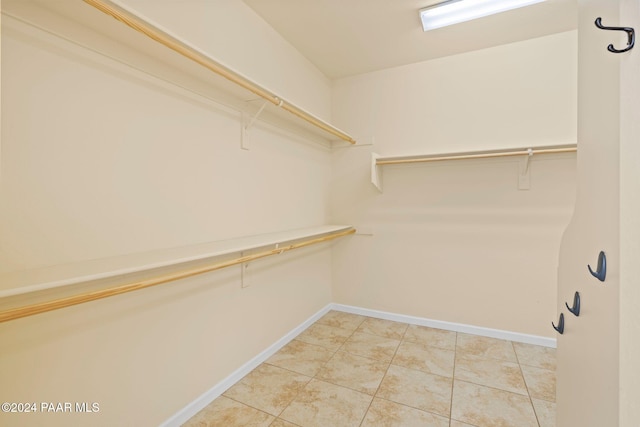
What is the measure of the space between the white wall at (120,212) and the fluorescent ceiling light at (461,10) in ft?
3.85

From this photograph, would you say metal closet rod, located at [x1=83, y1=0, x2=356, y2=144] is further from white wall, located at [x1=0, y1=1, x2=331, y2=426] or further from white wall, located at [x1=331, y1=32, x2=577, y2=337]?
white wall, located at [x1=331, y1=32, x2=577, y2=337]

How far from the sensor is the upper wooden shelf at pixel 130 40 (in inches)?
36.8

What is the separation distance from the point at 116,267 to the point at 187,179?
23.3 inches

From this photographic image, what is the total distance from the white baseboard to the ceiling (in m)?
2.36

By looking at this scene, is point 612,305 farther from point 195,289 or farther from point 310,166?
point 310,166

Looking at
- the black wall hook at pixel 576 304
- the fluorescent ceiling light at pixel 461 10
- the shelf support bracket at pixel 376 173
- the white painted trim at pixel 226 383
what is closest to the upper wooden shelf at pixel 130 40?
the shelf support bracket at pixel 376 173

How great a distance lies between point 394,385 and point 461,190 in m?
1.62

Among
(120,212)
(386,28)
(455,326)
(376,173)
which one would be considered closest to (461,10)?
(386,28)

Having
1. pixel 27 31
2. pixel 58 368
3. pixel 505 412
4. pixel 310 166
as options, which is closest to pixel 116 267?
pixel 58 368

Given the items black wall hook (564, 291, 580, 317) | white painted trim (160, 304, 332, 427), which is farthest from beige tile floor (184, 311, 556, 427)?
black wall hook (564, 291, 580, 317)

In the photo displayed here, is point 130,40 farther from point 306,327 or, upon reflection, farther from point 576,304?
point 306,327

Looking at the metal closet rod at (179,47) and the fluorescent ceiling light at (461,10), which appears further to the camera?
the fluorescent ceiling light at (461,10)

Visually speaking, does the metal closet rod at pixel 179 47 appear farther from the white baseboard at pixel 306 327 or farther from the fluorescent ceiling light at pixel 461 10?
the white baseboard at pixel 306 327

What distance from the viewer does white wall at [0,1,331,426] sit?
935 millimetres
